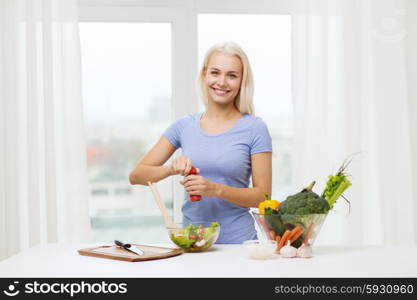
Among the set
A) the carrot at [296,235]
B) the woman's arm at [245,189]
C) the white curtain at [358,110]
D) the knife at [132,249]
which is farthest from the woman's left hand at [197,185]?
the white curtain at [358,110]

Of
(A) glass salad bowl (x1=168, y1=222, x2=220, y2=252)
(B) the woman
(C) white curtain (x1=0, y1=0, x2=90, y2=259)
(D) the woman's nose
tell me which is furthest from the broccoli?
(C) white curtain (x1=0, y1=0, x2=90, y2=259)

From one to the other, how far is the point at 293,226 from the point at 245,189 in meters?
0.57

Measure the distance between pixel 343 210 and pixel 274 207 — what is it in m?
1.96

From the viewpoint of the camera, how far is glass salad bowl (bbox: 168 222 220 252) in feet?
6.87

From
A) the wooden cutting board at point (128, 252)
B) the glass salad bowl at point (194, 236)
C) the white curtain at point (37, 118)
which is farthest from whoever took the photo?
the white curtain at point (37, 118)

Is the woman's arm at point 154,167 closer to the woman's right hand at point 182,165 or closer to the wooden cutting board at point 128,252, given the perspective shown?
the woman's right hand at point 182,165

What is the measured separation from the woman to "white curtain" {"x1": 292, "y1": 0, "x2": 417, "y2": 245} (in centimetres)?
121

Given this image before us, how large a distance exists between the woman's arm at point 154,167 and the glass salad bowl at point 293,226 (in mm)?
662

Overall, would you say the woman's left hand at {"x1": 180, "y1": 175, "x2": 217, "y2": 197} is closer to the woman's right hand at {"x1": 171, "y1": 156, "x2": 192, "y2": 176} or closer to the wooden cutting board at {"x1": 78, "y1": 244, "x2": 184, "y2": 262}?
the woman's right hand at {"x1": 171, "y1": 156, "x2": 192, "y2": 176}

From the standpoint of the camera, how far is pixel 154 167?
271 centimetres

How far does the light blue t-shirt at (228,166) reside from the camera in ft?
8.64

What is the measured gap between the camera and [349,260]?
6.34 feet

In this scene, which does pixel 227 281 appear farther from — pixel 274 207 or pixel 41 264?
pixel 41 264

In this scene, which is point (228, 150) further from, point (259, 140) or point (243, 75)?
point (243, 75)
